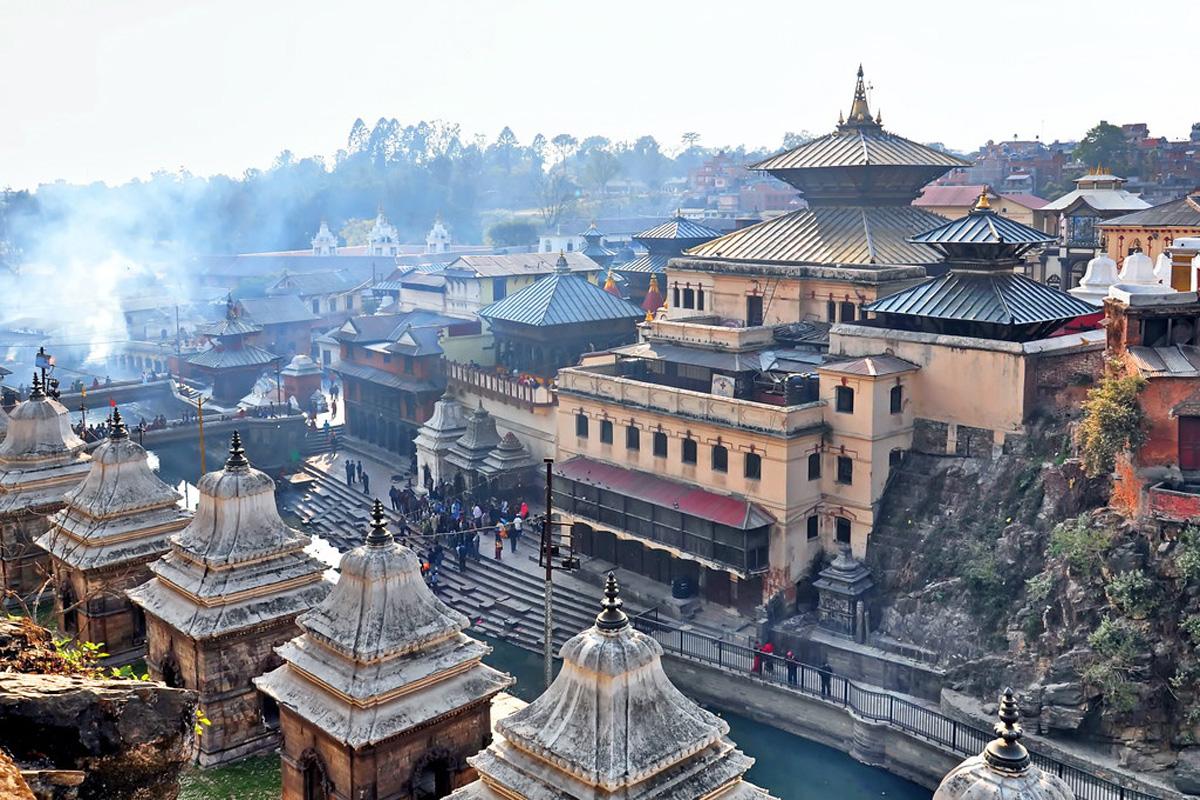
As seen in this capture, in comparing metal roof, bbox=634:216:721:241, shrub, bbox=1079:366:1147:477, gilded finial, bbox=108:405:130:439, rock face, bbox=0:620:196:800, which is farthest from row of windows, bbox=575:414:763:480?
rock face, bbox=0:620:196:800

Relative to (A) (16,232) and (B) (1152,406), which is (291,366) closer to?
(B) (1152,406)

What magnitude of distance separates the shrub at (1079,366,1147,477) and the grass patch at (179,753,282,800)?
21.6m

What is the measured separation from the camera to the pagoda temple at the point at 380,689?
15.6m

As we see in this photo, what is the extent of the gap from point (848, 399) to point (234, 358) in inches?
1644

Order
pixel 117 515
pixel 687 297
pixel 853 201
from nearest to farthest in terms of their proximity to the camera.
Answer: pixel 117 515
pixel 853 201
pixel 687 297

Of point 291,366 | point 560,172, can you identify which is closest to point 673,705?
point 291,366

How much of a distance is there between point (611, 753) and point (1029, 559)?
21855 mm

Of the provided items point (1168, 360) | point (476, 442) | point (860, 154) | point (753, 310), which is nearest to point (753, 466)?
point (1168, 360)

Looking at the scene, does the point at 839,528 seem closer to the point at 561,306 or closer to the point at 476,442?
the point at 476,442

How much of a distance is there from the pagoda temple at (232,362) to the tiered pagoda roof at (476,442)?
22.8 m

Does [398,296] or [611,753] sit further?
[398,296]

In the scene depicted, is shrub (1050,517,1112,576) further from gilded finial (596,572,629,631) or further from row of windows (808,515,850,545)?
gilded finial (596,572,629,631)

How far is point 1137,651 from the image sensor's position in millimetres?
26141

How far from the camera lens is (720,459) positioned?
3503cm
